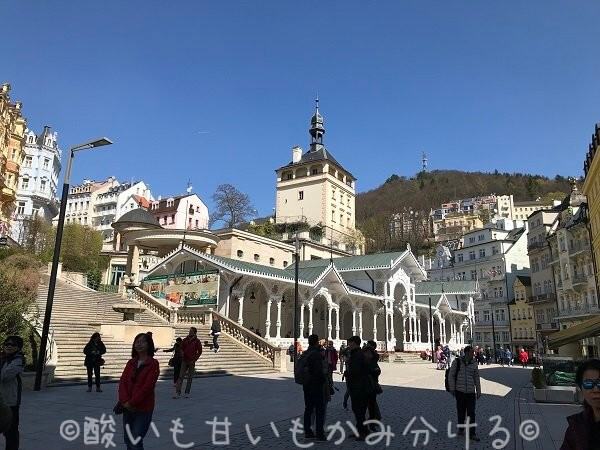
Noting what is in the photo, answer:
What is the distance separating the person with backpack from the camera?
8.08 metres

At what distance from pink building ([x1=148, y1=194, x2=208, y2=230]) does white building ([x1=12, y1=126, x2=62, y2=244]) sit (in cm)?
1747

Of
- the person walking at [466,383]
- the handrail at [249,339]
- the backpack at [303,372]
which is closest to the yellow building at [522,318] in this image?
the handrail at [249,339]

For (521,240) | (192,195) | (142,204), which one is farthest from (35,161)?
(521,240)

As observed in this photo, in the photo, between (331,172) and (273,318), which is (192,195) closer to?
(331,172)

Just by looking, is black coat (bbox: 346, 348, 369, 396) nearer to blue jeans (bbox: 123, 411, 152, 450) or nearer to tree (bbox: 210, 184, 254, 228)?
blue jeans (bbox: 123, 411, 152, 450)

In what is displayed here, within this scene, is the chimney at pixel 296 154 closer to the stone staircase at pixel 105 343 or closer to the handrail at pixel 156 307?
the stone staircase at pixel 105 343

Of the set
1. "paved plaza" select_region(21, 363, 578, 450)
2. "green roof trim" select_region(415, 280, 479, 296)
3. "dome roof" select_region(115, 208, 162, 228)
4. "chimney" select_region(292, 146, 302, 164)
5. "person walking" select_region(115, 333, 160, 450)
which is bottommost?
"paved plaza" select_region(21, 363, 578, 450)

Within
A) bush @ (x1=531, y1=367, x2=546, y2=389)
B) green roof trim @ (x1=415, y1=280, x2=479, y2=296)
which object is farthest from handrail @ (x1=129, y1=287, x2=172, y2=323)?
green roof trim @ (x1=415, y1=280, x2=479, y2=296)

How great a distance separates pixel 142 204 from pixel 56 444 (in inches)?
3461

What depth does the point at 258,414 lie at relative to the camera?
10641mm

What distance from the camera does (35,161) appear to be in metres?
76.8

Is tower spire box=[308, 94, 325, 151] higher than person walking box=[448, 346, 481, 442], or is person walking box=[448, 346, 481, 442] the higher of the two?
tower spire box=[308, 94, 325, 151]

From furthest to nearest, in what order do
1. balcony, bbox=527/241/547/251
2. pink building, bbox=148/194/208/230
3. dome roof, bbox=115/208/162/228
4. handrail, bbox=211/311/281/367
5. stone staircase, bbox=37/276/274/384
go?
pink building, bbox=148/194/208/230 → balcony, bbox=527/241/547/251 → dome roof, bbox=115/208/162/228 → handrail, bbox=211/311/281/367 → stone staircase, bbox=37/276/274/384

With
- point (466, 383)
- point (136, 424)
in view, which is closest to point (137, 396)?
point (136, 424)
